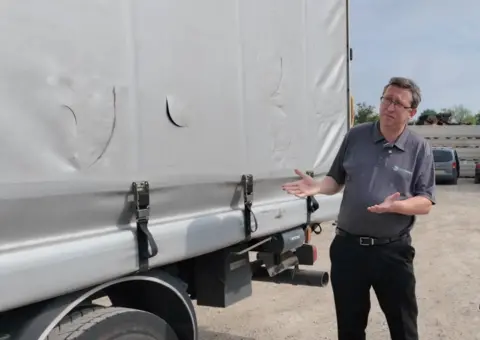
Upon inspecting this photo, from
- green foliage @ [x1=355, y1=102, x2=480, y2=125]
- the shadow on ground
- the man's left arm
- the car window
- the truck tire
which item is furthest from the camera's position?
green foliage @ [x1=355, y1=102, x2=480, y2=125]

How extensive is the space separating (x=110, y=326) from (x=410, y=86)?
2.02 meters

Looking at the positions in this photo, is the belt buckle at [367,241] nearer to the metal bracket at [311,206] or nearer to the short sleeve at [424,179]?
the short sleeve at [424,179]

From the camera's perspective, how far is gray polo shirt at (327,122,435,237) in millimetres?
3189

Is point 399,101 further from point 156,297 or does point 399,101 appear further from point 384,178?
point 156,297

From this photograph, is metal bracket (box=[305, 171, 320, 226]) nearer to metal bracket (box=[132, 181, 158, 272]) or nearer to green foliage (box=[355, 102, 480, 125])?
metal bracket (box=[132, 181, 158, 272])

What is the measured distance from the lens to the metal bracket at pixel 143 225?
233cm

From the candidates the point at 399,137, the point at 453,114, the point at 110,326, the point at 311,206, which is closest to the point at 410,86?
the point at 399,137

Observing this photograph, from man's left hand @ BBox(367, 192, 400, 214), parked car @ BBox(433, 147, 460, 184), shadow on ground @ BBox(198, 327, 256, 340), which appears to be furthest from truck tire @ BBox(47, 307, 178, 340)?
parked car @ BBox(433, 147, 460, 184)

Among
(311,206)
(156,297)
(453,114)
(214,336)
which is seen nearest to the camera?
(156,297)

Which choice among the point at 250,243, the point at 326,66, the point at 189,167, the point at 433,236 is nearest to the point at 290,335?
the point at 250,243

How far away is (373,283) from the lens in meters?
3.28

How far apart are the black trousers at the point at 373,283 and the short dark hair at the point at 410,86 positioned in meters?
0.76

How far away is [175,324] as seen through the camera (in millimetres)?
2770

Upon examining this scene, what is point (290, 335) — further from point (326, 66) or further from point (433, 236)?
point (433, 236)
